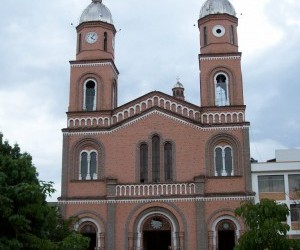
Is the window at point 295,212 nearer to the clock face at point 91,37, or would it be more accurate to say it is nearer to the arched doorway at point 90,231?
the arched doorway at point 90,231

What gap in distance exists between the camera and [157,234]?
39.8 metres

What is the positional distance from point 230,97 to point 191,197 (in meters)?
7.86

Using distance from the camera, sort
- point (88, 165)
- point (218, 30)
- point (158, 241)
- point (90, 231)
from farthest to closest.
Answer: point (218, 30) < point (158, 241) < point (88, 165) < point (90, 231)

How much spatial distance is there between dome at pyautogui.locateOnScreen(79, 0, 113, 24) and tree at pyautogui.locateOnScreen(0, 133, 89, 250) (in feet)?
62.2

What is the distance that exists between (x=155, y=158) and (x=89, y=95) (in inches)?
281

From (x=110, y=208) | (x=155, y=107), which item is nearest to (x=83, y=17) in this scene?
(x=155, y=107)

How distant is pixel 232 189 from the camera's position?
3781 centimetres

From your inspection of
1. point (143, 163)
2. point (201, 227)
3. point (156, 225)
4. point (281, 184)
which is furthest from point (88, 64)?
point (281, 184)

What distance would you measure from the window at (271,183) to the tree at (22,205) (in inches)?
683

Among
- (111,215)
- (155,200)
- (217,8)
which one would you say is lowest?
(111,215)

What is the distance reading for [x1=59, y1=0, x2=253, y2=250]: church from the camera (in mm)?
37656

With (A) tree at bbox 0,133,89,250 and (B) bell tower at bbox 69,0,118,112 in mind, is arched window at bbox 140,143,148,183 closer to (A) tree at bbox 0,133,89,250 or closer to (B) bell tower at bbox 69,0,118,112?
(B) bell tower at bbox 69,0,118,112

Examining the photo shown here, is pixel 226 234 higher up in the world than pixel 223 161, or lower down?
lower down

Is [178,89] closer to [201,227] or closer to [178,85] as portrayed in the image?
[178,85]
